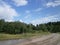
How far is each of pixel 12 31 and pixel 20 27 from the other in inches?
281

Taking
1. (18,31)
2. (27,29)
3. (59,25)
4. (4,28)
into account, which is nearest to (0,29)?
(4,28)

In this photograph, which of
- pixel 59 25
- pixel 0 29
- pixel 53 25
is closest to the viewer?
pixel 0 29

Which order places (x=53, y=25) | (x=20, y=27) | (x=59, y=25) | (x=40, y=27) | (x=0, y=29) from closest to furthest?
(x=0, y=29)
(x=20, y=27)
(x=40, y=27)
(x=59, y=25)
(x=53, y=25)

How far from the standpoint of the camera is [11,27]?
94.1m

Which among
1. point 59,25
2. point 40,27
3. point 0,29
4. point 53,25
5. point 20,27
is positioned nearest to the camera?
point 0,29

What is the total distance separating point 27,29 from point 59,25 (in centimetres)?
6555

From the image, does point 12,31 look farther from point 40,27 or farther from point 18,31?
point 40,27

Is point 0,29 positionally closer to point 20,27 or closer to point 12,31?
point 12,31

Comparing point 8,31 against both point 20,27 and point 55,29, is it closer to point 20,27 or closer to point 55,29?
point 20,27

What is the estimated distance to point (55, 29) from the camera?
171125mm

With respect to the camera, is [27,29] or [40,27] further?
[40,27]

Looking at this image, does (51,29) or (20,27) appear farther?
(51,29)

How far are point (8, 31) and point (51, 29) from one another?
274 feet

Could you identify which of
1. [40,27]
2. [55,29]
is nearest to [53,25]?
[55,29]
